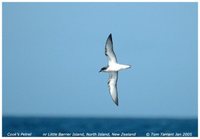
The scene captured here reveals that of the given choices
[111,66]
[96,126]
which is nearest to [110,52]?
[111,66]

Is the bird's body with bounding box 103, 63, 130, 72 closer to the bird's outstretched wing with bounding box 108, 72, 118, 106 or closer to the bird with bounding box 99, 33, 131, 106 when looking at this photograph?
the bird with bounding box 99, 33, 131, 106

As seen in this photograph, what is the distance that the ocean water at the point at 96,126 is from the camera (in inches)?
909

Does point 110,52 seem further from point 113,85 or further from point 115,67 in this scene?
point 113,85

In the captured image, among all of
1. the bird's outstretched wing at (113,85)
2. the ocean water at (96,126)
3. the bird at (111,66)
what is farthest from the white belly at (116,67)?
the ocean water at (96,126)

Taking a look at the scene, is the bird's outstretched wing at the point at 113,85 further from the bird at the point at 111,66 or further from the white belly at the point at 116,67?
the white belly at the point at 116,67

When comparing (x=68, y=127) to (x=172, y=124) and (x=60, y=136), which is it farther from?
(x=60, y=136)

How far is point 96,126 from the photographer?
2927 centimetres

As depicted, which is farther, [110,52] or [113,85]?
[113,85]

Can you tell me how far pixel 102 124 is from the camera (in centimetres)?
2889

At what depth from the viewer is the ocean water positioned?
23078 millimetres

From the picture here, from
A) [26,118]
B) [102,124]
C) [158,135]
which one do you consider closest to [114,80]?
[158,135]

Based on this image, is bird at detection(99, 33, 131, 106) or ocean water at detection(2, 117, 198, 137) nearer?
bird at detection(99, 33, 131, 106)

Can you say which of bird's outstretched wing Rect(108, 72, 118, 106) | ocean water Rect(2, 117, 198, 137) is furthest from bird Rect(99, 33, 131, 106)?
ocean water Rect(2, 117, 198, 137)

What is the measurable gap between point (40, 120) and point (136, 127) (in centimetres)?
318
